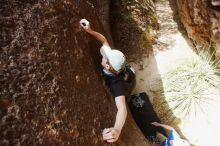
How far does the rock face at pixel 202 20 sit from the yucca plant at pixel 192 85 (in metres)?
0.38

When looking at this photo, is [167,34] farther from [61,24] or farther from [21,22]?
[21,22]

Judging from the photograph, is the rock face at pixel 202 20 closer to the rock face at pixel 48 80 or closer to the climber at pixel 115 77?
the climber at pixel 115 77

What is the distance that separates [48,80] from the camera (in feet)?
9.14

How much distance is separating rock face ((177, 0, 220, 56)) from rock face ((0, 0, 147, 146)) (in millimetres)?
2319

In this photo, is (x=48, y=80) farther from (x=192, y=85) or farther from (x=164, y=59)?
(x=164, y=59)

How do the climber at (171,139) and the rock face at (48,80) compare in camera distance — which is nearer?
the rock face at (48,80)

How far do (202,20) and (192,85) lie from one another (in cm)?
116

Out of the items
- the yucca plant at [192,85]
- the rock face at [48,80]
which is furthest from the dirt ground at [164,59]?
the rock face at [48,80]

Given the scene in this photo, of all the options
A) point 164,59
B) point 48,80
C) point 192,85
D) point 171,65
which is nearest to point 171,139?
point 192,85

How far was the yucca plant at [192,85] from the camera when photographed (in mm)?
5371

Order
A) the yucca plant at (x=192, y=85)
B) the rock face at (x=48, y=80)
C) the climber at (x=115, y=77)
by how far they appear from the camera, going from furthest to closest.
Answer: the yucca plant at (x=192, y=85), the climber at (x=115, y=77), the rock face at (x=48, y=80)

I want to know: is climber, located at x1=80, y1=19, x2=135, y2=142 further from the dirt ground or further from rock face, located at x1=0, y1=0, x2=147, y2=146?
the dirt ground

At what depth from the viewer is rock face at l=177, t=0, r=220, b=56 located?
4848 millimetres

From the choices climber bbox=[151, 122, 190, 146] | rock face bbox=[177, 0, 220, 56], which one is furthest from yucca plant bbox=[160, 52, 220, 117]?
climber bbox=[151, 122, 190, 146]
